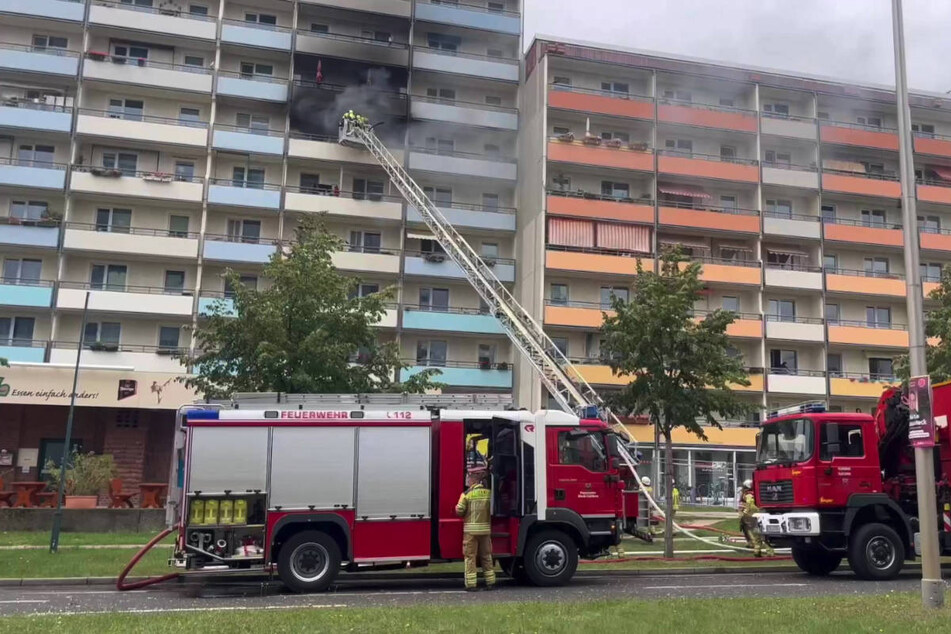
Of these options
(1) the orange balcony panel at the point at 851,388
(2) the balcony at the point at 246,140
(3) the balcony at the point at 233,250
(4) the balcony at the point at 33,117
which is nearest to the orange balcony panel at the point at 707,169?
(1) the orange balcony panel at the point at 851,388

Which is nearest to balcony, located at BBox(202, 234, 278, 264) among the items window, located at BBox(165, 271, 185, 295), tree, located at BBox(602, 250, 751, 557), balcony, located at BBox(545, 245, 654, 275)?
window, located at BBox(165, 271, 185, 295)

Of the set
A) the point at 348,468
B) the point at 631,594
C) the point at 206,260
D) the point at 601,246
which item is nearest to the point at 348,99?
the point at 206,260

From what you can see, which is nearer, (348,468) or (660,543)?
(348,468)

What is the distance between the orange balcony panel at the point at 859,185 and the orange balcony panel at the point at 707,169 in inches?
180

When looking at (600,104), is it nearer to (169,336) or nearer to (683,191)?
(683,191)

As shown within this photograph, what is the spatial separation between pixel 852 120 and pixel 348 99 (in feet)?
94.8

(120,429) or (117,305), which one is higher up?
(117,305)

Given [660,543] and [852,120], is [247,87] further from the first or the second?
[852,120]

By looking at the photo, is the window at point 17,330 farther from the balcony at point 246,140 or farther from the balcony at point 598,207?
the balcony at point 598,207

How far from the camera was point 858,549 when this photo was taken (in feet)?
48.5

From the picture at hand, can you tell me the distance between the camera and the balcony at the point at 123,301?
36281 mm

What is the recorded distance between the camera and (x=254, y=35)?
40812 mm

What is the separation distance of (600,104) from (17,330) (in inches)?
1163

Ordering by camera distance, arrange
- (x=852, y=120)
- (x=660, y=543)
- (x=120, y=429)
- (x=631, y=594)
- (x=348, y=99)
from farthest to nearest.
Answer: (x=852, y=120) < (x=348, y=99) < (x=120, y=429) < (x=660, y=543) < (x=631, y=594)
